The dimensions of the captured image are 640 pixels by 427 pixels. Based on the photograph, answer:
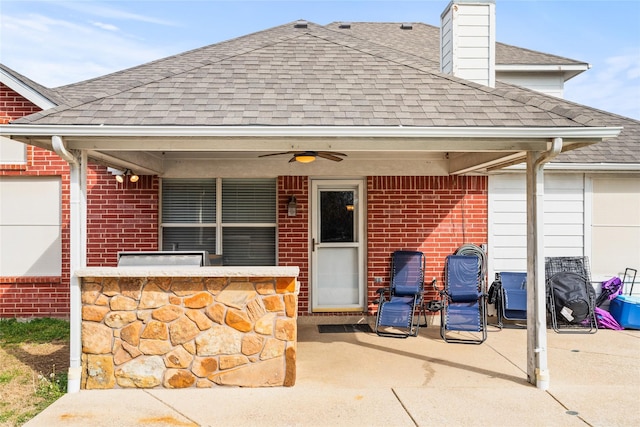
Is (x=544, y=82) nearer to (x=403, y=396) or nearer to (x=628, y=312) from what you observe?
(x=628, y=312)

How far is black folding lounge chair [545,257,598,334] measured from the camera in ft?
23.5

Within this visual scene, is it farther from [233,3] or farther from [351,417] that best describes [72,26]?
[351,417]

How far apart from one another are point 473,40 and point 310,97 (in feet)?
12.0

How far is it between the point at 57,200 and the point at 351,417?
6.05 metres

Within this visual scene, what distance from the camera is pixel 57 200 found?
7.67 metres

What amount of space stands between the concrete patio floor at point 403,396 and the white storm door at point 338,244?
64.4 inches

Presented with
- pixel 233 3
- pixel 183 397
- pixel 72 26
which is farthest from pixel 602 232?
pixel 72 26

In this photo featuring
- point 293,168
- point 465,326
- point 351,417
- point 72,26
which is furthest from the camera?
point 72,26

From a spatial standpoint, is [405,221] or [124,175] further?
[405,221]

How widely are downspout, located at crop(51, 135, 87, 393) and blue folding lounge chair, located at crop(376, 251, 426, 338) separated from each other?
379 centimetres

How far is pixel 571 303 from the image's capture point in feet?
23.5

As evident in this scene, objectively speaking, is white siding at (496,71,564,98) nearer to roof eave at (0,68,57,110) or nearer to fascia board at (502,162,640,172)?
fascia board at (502,162,640,172)

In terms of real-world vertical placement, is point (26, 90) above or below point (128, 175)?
above

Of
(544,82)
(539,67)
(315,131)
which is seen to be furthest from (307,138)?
(544,82)
